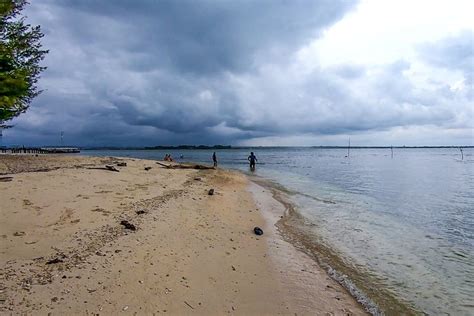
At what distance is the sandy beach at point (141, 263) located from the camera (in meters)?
5.02

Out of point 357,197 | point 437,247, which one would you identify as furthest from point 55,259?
point 357,197

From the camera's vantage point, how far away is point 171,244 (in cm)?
802

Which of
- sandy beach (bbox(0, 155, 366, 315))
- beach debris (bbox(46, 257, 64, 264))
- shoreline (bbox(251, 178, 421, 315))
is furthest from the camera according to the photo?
shoreline (bbox(251, 178, 421, 315))

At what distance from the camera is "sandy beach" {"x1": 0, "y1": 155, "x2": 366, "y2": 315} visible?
5.02 m

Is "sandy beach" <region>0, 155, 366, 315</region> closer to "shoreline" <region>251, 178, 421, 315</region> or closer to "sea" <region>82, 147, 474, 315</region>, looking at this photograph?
"shoreline" <region>251, 178, 421, 315</region>

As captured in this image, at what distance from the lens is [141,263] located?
255 inches

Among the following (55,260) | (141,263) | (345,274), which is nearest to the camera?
(55,260)

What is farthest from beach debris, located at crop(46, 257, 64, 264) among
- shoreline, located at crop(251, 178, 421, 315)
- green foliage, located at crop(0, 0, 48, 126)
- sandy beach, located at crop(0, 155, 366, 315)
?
green foliage, located at crop(0, 0, 48, 126)

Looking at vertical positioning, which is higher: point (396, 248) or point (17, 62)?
point (17, 62)

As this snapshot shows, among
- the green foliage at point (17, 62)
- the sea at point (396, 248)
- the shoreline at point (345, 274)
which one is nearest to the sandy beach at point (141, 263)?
the shoreline at point (345, 274)

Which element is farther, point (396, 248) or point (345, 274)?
point (396, 248)

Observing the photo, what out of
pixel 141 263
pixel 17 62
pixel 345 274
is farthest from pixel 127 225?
pixel 17 62

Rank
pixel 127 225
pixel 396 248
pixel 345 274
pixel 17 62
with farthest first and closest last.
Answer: pixel 17 62 < pixel 396 248 < pixel 127 225 < pixel 345 274

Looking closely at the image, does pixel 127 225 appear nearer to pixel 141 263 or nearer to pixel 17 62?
pixel 141 263
